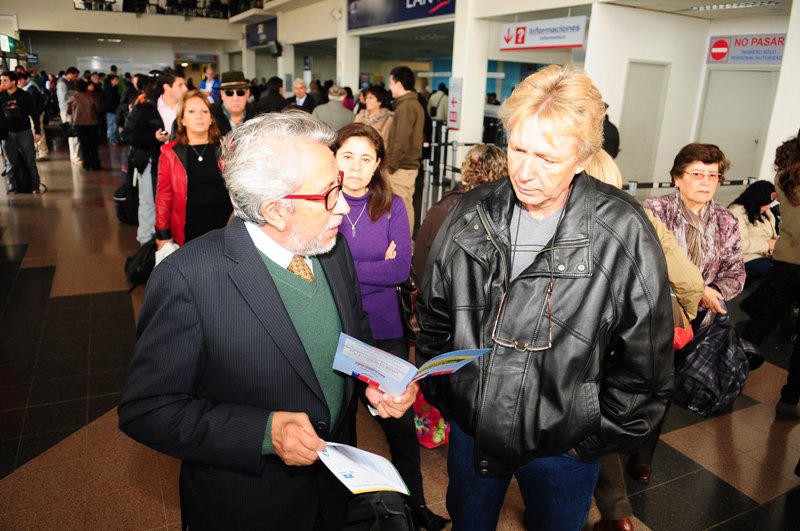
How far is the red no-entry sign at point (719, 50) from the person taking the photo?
8836 mm

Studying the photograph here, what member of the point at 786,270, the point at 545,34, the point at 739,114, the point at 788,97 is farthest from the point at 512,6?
the point at 786,270

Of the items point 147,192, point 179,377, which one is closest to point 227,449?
point 179,377

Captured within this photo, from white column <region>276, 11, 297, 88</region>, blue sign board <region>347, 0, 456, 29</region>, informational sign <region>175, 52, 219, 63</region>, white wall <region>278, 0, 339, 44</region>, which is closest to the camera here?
blue sign board <region>347, 0, 456, 29</region>

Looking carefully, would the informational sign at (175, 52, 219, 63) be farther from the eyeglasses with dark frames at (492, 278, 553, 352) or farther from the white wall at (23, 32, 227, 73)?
the eyeglasses with dark frames at (492, 278, 553, 352)

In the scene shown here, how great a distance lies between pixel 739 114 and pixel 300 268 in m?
9.64

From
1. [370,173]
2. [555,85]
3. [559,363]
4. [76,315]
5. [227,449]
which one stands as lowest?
[76,315]

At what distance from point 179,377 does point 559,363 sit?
97 centimetres

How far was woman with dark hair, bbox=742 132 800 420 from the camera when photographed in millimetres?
3473

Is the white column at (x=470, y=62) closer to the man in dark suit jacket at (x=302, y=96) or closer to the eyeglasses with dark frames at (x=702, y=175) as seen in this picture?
the man in dark suit jacket at (x=302, y=96)

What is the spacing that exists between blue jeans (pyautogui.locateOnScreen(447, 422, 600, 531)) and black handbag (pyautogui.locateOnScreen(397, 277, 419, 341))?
0.97 metres

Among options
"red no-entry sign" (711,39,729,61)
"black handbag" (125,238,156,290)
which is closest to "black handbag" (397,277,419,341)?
"black handbag" (125,238,156,290)

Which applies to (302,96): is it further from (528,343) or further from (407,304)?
(528,343)

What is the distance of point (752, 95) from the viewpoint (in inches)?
338

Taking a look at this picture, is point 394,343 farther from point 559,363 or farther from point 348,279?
point 559,363
